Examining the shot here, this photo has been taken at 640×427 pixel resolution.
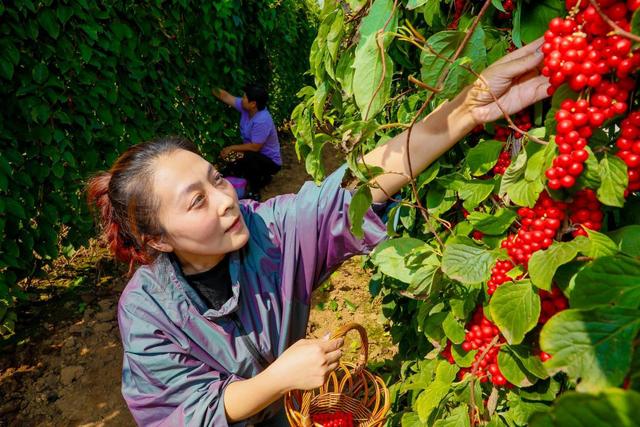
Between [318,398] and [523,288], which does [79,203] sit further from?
[523,288]

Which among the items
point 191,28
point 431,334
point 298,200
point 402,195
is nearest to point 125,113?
point 191,28

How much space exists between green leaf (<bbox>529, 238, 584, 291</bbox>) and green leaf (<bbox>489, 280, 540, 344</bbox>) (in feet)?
0.23

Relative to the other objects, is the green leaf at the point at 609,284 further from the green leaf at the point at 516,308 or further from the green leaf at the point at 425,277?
the green leaf at the point at 425,277

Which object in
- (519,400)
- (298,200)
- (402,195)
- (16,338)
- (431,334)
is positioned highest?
(298,200)

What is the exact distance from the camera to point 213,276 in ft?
5.28

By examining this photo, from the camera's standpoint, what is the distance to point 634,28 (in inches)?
21.5

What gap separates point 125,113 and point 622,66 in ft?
12.3

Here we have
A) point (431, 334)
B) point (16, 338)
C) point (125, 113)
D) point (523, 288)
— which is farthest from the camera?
point (125, 113)

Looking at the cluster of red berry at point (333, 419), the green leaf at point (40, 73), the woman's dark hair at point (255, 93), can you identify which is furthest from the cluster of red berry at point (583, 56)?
the woman's dark hair at point (255, 93)

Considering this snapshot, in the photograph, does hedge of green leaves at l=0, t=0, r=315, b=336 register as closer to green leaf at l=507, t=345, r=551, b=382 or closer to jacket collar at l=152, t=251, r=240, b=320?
jacket collar at l=152, t=251, r=240, b=320

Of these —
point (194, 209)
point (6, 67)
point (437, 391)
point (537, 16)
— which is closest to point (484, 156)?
point (537, 16)

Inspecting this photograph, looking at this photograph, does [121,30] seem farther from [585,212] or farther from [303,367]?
[585,212]

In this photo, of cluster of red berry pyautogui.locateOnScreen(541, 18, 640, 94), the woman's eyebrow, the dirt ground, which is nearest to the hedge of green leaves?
the dirt ground

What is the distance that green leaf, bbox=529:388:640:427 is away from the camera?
32 cm
